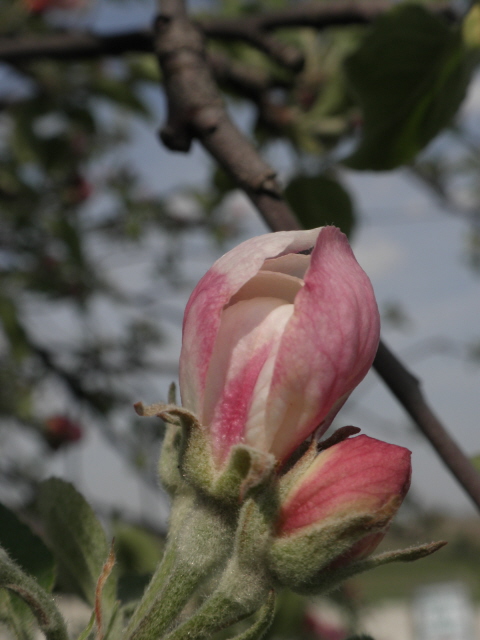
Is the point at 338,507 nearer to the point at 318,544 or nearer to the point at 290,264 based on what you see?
the point at 318,544

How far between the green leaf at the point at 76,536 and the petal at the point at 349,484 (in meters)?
0.18

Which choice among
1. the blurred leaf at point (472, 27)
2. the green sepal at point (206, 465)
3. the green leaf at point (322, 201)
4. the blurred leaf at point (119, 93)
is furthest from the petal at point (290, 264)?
the blurred leaf at point (119, 93)

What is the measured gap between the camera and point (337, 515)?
46 cm

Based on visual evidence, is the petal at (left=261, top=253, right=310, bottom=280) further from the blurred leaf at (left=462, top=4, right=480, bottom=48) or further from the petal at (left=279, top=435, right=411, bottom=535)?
the blurred leaf at (left=462, top=4, right=480, bottom=48)

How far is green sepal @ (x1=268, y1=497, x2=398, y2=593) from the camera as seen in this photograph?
453 mm

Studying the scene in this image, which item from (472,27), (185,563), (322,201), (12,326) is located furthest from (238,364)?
(12,326)

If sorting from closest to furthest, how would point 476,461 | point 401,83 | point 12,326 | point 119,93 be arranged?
1. point 476,461
2. point 401,83
3. point 12,326
4. point 119,93

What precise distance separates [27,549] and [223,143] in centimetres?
43

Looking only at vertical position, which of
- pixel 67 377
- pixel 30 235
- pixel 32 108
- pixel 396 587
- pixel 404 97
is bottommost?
pixel 396 587

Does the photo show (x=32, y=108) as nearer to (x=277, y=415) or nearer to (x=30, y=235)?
(x=30, y=235)

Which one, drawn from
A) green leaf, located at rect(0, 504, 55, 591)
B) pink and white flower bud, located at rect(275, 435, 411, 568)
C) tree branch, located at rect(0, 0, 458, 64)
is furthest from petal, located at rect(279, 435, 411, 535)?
tree branch, located at rect(0, 0, 458, 64)

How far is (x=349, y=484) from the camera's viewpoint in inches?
18.0

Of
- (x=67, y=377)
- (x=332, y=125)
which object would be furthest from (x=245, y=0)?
(x=67, y=377)

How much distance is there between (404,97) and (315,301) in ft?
1.95
